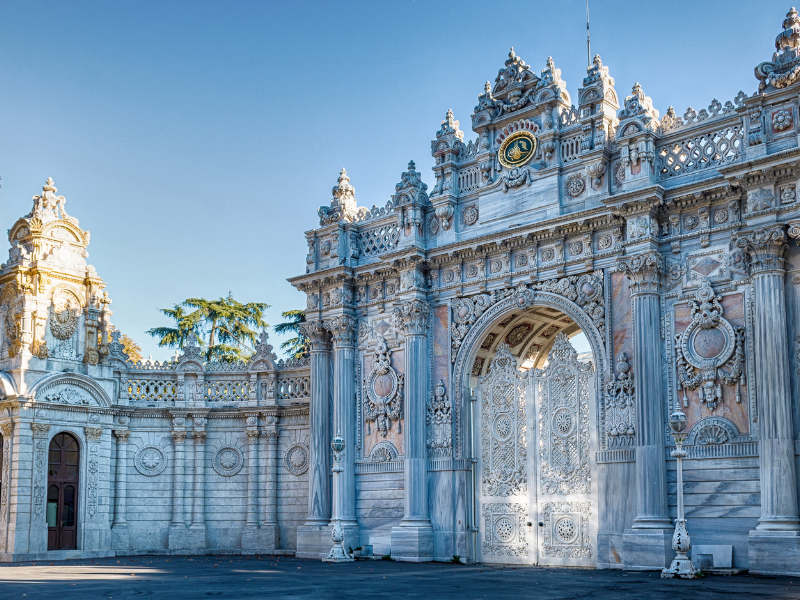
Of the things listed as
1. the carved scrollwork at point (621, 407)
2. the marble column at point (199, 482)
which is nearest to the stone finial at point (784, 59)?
the carved scrollwork at point (621, 407)

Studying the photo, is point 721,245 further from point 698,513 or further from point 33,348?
point 33,348

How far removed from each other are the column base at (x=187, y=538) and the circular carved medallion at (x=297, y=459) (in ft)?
10.0

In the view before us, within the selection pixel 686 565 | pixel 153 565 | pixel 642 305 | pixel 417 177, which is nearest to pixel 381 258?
pixel 417 177

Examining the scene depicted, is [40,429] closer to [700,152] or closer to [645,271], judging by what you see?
[645,271]

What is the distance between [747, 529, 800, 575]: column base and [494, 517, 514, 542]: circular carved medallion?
19.9 ft

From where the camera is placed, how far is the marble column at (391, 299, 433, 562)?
22750 mm

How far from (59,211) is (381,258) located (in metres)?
9.95

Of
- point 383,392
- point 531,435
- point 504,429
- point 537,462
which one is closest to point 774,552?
point 537,462

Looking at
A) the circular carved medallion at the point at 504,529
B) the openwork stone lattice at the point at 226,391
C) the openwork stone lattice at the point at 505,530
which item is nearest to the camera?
the openwork stone lattice at the point at 505,530

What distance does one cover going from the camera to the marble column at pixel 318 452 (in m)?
24.8

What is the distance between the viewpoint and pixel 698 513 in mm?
18719

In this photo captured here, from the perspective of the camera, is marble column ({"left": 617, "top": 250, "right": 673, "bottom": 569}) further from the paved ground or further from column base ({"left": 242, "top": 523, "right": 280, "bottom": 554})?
column base ({"left": 242, "top": 523, "right": 280, "bottom": 554})

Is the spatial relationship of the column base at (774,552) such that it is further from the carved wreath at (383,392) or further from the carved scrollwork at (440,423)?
the carved wreath at (383,392)

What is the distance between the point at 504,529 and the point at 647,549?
4.34m
